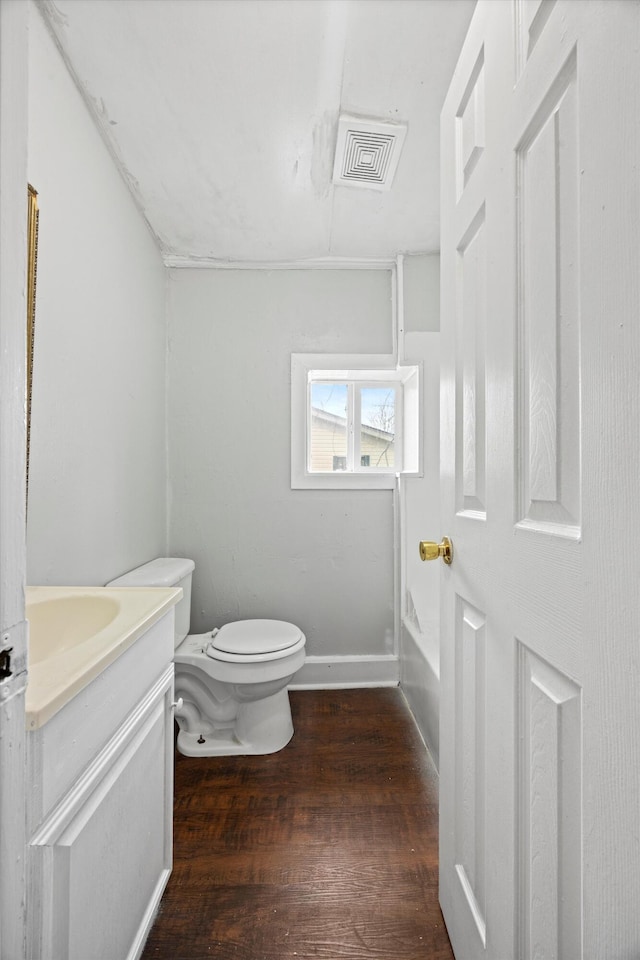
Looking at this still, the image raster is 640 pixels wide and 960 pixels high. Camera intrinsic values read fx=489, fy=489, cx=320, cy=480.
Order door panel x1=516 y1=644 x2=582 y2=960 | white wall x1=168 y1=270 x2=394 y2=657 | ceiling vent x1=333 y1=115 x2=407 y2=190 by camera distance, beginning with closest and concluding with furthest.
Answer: door panel x1=516 y1=644 x2=582 y2=960 → ceiling vent x1=333 y1=115 x2=407 y2=190 → white wall x1=168 y1=270 x2=394 y2=657

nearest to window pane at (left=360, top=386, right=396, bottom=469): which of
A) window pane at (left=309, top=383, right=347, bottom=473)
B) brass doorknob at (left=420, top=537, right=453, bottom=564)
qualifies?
window pane at (left=309, top=383, right=347, bottom=473)

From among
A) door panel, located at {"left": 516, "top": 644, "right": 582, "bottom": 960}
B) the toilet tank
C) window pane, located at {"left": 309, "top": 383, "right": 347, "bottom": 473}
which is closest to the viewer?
door panel, located at {"left": 516, "top": 644, "right": 582, "bottom": 960}

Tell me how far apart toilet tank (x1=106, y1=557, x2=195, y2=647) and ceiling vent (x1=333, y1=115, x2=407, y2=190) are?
1.69 m

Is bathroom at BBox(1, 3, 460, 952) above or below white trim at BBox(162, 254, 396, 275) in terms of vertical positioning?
below

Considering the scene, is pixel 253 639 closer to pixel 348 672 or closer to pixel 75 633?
pixel 348 672

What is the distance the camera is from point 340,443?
2.74m

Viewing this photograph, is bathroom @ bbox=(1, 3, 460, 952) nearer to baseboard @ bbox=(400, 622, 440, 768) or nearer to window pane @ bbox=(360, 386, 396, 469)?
baseboard @ bbox=(400, 622, 440, 768)

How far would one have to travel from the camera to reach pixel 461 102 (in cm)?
101

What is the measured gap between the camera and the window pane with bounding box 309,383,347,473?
271cm

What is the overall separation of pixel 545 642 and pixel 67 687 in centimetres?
66

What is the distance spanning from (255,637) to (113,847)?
120cm

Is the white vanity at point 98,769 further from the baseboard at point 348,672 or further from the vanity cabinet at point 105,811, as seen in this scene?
the baseboard at point 348,672

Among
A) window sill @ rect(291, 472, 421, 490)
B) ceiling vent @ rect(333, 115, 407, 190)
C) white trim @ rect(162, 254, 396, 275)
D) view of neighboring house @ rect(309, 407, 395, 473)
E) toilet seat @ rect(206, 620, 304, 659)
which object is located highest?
ceiling vent @ rect(333, 115, 407, 190)

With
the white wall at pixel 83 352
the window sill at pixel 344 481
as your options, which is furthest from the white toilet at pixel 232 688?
the window sill at pixel 344 481
